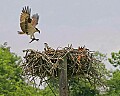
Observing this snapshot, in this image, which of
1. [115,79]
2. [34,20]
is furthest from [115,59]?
[34,20]

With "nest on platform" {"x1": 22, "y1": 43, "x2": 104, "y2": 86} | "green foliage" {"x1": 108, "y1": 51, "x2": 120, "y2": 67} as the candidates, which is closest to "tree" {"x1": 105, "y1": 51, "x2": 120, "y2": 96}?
"green foliage" {"x1": 108, "y1": 51, "x2": 120, "y2": 67}

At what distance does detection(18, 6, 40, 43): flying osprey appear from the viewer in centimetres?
596

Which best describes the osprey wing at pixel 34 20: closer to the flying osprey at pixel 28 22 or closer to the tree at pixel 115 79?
the flying osprey at pixel 28 22

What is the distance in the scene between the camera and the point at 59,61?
5.83 m

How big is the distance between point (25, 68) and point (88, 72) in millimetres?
895

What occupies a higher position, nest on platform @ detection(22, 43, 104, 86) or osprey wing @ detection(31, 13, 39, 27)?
osprey wing @ detection(31, 13, 39, 27)

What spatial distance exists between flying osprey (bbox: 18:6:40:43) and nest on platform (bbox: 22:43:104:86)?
273 millimetres

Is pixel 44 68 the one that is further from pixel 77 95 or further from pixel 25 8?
pixel 77 95

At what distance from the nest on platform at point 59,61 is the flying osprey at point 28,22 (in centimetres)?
27

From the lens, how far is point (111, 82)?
947 inches

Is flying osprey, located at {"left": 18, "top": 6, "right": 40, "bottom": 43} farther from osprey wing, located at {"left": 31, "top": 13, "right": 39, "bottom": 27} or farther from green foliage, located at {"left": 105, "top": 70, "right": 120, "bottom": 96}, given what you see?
green foliage, located at {"left": 105, "top": 70, "right": 120, "bottom": 96}

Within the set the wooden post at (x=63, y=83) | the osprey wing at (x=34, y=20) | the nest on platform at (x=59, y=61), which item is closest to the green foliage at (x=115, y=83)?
the nest on platform at (x=59, y=61)

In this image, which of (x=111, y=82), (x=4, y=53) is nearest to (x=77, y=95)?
(x=111, y=82)

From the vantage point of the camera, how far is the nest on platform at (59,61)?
19.6 ft
